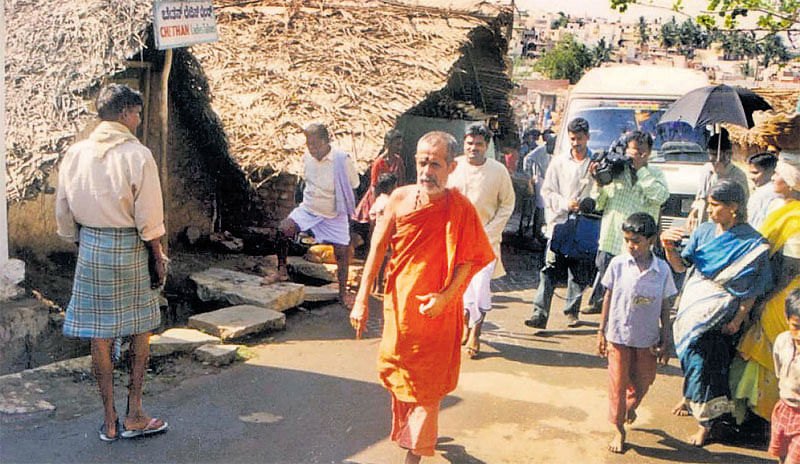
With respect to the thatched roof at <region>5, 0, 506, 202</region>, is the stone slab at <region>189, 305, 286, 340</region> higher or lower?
lower

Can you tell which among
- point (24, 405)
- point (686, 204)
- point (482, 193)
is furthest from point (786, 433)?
point (686, 204)

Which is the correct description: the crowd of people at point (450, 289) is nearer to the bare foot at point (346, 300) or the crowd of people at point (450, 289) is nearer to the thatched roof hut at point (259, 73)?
the thatched roof hut at point (259, 73)

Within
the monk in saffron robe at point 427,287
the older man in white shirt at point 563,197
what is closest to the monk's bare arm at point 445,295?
the monk in saffron robe at point 427,287

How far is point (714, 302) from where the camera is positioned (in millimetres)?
4133

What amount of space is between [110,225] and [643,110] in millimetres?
6876

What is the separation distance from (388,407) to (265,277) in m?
3.00

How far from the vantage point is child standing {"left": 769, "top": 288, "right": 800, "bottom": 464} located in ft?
11.5

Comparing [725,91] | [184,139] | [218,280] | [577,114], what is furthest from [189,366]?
[577,114]

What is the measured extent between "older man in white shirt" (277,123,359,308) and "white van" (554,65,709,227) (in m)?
2.83

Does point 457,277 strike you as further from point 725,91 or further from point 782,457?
point 725,91

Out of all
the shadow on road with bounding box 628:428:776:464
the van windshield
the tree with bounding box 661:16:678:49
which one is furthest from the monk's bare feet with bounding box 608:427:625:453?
the tree with bounding box 661:16:678:49

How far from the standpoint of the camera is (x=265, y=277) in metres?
7.30

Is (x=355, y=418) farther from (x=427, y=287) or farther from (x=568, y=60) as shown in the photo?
(x=568, y=60)

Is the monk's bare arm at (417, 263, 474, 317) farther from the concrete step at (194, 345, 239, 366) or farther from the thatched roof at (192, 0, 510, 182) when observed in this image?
the thatched roof at (192, 0, 510, 182)
